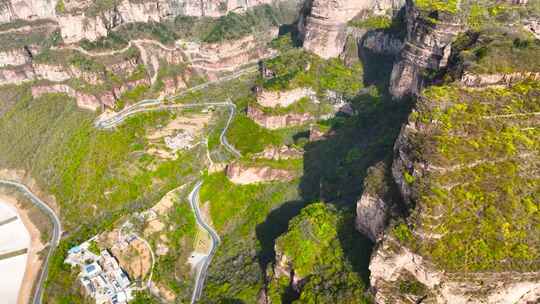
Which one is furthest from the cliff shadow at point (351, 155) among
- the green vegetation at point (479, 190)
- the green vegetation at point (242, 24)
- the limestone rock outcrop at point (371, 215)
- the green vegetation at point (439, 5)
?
the green vegetation at point (242, 24)

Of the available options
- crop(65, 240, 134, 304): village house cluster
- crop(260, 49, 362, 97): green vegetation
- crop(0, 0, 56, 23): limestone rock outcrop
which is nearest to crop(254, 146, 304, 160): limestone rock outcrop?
crop(260, 49, 362, 97): green vegetation

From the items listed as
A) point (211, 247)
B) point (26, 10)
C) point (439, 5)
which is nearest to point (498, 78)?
point (439, 5)

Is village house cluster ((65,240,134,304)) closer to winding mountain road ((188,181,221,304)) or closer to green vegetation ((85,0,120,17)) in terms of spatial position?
winding mountain road ((188,181,221,304))

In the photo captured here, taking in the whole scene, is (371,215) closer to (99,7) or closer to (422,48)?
(422,48)

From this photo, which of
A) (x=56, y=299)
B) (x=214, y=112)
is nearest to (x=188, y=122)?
(x=214, y=112)

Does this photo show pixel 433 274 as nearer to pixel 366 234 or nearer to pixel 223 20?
pixel 366 234

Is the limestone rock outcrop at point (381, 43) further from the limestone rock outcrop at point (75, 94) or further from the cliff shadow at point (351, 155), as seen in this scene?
the limestone rock outcrop at point (75, 94)
